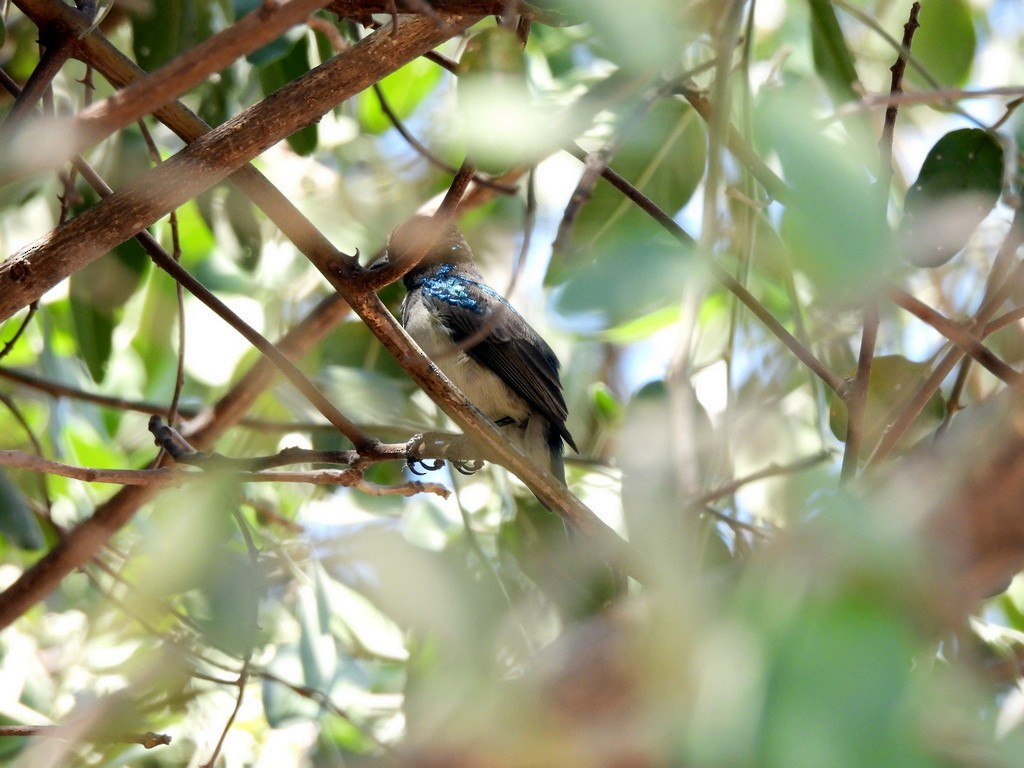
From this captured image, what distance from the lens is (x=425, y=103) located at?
5.04 metres

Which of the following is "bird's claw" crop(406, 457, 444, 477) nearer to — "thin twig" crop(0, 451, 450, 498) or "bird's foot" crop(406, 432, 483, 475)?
"bird's foot" crop(406, 432, 483, 475)

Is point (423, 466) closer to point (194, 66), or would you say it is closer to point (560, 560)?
point (560, 560)

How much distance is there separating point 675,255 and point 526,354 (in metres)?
2.82

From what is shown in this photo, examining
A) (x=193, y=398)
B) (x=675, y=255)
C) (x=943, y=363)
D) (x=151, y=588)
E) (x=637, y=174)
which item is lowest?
(x=675, y=255)

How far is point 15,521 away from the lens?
10.1 ft

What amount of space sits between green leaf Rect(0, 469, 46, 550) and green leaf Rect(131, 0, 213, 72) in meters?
1.25

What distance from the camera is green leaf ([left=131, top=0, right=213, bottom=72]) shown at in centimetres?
330

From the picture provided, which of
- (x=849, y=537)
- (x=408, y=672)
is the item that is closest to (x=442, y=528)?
(x=408, y=672)

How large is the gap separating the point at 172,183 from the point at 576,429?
2953 mm

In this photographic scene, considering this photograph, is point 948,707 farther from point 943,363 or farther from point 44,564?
point 44,564

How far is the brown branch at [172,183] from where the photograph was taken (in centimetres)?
212

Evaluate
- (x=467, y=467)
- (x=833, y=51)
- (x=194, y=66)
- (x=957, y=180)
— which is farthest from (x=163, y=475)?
(x=833, y=51)

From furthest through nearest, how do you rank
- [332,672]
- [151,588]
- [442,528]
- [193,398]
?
[193,398], [442,528], [332,672], [151,588]

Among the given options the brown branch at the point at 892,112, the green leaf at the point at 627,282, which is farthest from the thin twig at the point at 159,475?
the brown branch at the point at 892,112
